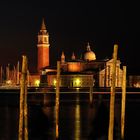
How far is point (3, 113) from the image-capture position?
3831 centimetres

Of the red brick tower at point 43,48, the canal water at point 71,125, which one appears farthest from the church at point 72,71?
the canal water at point 71,125

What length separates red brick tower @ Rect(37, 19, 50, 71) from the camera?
10256 centimetres

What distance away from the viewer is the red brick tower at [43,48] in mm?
102562

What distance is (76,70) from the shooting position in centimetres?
9750

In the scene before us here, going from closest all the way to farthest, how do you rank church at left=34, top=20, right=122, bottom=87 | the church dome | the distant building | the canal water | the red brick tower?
the canal water, church at left=34, top=20, right=122, bottom=87, the distant building, the church dome, the red brick tower

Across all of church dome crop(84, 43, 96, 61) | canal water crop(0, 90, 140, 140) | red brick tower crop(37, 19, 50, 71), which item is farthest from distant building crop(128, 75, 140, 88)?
canal water crop(0, 90, 140, 140)

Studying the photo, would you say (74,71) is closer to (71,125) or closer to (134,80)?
(134,80)

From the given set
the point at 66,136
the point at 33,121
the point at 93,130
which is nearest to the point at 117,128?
the point at 93,130

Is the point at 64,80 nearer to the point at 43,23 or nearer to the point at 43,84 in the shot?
the point at 43,84

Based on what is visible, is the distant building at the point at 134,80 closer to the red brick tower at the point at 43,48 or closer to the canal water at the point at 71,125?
the red brick tower at the point at 43,48

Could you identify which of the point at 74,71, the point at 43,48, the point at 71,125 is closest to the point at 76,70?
the point at 74,71

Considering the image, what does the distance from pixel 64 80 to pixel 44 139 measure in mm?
68108

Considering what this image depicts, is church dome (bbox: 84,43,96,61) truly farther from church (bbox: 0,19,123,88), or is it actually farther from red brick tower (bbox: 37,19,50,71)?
red brick tower (bbox: 37,19,50,71)

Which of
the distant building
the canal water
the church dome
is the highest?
the church dome
